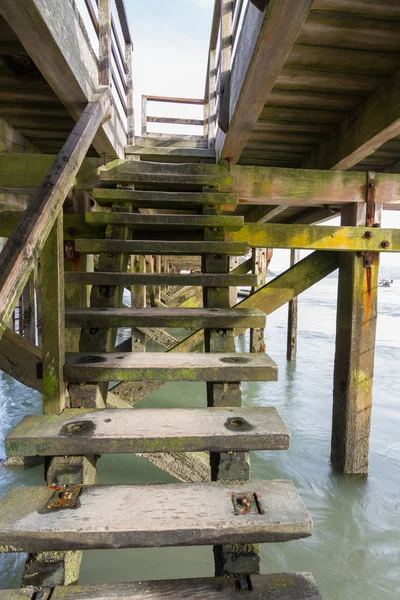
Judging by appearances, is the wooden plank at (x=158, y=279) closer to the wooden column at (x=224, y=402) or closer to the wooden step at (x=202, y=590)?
the wooden column at (x=224, y=402)

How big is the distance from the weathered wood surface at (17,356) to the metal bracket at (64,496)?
4.61ft

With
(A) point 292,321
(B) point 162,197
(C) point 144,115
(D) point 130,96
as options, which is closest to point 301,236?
(B) point 162,197

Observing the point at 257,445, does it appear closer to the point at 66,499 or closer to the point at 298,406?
the point at 66,499

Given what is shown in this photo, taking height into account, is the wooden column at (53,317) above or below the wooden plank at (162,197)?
below

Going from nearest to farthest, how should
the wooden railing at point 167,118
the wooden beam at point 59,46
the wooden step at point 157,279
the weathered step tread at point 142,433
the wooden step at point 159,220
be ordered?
the weathered step tread at point 142,433 < the wooden beam at point 59,46 < the wooden step at point 157,279 < the wooden step at point 159,220 < the wooden railing at point 167,118

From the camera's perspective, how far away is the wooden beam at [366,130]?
2.38m

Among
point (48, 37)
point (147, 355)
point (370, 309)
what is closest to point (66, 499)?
point (147, 355)

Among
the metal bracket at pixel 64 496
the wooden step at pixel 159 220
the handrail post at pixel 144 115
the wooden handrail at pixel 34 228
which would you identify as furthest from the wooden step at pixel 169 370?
the handrail post at pixel 144 115

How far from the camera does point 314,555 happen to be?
2982 millimetres

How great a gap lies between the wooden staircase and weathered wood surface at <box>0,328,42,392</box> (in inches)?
29.1

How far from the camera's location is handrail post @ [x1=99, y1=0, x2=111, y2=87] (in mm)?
2965

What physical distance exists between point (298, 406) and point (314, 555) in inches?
148

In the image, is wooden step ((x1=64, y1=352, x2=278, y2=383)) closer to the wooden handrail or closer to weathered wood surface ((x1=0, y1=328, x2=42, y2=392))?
the wooden handrail

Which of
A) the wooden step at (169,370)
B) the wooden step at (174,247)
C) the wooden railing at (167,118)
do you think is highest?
the wooden railing at (167,118)
